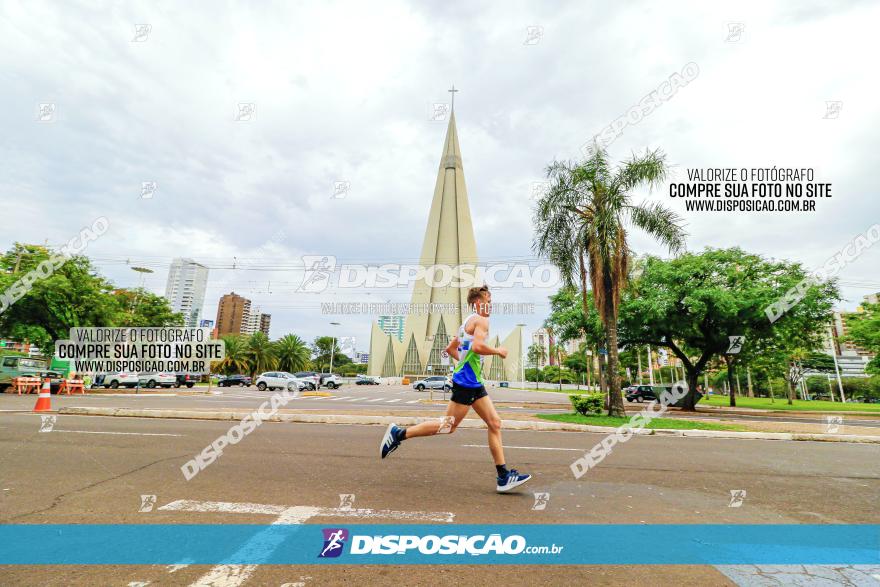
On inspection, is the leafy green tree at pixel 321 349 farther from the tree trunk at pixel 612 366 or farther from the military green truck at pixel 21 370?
the tree trunk at pixel 612 366

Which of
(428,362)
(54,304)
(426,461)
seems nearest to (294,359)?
(428,362)

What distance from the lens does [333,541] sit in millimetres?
2967

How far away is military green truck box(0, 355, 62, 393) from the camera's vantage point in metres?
21.1

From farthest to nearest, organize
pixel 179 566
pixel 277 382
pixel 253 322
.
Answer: pixel 253 322 → pixel 277 382 → pixel 179 566

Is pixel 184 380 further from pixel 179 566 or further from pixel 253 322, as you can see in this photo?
pixel 253 322

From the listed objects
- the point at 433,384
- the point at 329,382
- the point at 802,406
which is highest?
the point at 433,384

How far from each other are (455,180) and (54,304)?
75929 millimetres

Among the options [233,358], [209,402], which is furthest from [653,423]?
[233,358]

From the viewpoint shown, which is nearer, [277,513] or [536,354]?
[277,513]

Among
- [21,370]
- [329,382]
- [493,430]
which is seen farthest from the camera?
[329,382]

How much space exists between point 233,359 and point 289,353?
863cm

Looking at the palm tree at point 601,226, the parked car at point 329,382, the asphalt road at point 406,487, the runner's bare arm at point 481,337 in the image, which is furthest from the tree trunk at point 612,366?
the parked car at point 329,382

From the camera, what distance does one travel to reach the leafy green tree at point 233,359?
55250mm

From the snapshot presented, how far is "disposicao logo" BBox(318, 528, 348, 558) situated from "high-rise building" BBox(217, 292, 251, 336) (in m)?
105
